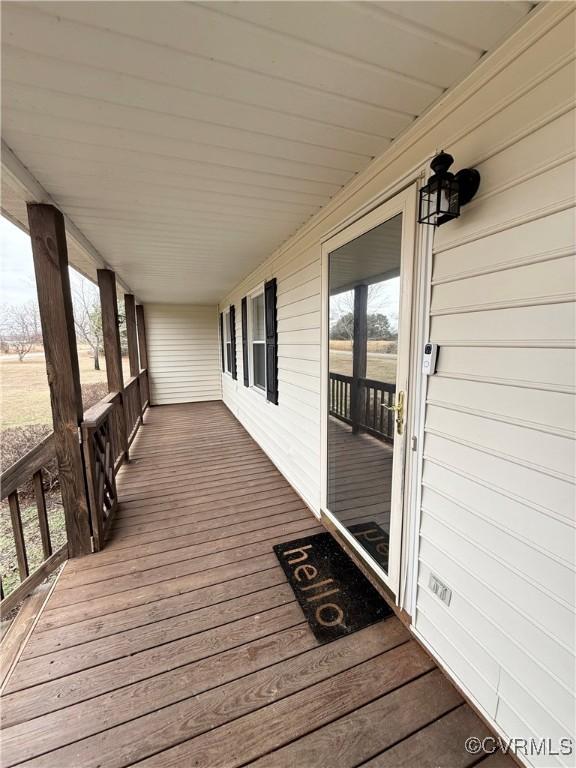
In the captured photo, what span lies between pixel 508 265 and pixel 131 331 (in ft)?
19.1

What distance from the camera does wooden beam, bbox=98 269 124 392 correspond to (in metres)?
3.50

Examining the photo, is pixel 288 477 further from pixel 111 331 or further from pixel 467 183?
pixel 467 183

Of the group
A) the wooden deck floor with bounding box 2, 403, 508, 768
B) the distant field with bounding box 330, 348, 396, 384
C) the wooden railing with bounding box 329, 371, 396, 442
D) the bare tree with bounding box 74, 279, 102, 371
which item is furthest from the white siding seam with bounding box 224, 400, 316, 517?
the bare tree with bounding box 74, 279, 102, 371

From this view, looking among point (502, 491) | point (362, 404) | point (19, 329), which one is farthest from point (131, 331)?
point (502, 491)

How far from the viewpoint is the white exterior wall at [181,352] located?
7.01m

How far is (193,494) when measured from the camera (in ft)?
10.00

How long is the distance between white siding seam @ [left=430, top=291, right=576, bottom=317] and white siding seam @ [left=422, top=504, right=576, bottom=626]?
80 centimetres

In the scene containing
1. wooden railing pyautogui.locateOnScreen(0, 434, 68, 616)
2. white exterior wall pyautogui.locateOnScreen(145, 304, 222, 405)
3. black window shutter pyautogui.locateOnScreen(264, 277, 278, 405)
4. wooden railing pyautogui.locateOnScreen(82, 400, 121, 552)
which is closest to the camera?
wooden railing pyautogui.locateOnScreen(0, 434, 68, 616)

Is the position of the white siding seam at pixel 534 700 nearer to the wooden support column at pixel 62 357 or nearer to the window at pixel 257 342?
the wooden support column at pixel 62 357

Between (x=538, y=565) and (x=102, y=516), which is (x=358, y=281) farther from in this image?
(x=102, y=516)

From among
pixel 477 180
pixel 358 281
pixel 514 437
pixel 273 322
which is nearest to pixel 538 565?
pixel 514 437

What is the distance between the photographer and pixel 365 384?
2.19 m

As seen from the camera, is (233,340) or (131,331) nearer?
(131,331)

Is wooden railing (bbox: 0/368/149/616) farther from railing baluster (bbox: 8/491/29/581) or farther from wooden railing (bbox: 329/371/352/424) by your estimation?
wooden railing (bbox: 329/371/352/424)
